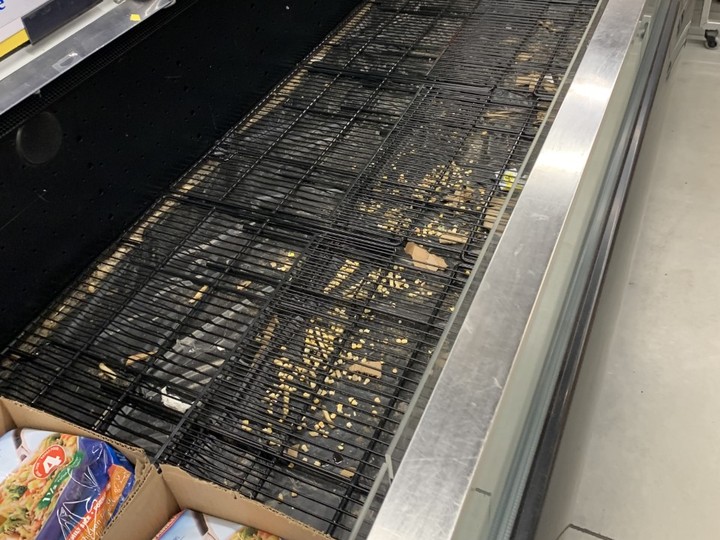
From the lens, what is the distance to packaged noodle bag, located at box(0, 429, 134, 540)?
4.08 feet

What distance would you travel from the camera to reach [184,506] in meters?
1.32

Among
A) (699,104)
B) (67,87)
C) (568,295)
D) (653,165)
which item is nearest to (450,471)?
(568,295)

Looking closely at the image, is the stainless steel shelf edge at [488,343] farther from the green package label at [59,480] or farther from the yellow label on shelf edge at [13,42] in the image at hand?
the yellow label on shelf edge at [13,42]

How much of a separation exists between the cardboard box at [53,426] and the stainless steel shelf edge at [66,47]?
740 mm

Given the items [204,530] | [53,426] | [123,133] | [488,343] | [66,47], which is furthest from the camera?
[123,133]

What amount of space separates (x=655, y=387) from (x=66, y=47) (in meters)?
2.00

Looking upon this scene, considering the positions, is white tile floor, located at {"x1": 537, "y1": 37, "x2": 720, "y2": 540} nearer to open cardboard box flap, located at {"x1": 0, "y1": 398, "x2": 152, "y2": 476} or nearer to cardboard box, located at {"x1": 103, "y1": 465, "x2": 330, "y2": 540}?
cardboard box, located at {"x1": 103, "y1": 465, "x2": 330, "y2": 540}

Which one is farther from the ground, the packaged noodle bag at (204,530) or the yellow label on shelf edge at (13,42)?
the yellow label on shelf edge at (13,42)

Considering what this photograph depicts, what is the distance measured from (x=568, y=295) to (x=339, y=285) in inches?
32.6

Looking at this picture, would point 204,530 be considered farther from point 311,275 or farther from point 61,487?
point 311,275

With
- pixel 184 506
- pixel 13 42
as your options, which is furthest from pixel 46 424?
pixel 13 42

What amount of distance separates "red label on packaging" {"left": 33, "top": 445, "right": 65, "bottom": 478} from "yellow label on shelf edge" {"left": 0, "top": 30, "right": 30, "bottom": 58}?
103 cm

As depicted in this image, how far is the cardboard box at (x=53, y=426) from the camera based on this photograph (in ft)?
4.07

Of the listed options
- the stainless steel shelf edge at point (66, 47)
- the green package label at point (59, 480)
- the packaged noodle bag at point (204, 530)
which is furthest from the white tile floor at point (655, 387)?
the stainless steel shelf edge at point (66, 47)
